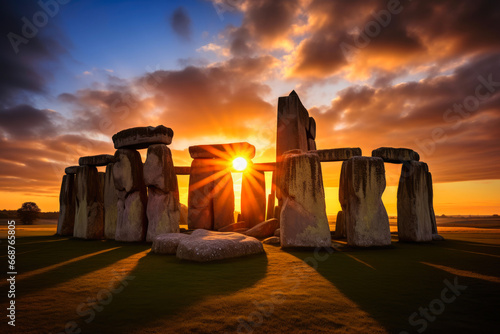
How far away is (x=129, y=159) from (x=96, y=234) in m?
3.45

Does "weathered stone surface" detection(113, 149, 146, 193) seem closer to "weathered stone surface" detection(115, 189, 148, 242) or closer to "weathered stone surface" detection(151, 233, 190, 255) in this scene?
"weathered stone surface" detection(115, 189, 148, 242)

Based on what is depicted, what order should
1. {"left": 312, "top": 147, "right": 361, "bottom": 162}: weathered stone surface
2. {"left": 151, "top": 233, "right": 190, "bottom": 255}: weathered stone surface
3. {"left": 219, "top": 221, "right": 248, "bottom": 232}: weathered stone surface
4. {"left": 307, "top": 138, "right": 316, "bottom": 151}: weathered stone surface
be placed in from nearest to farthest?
{"left": 151, "top": 233, "right": 190, "bottom": 255}: weathered stone surface, {"left": 312, "top": 147, "right": 361, "bottom": 162}: weathered stone surface, {"left": 219, "top": 221, "right": 248, "bottom": 232}: weathered stone surface, {"left": 307, "top": 138, "right": 316, "bottom": 151}: weathered stone surface

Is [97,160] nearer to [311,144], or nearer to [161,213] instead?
[161,213]

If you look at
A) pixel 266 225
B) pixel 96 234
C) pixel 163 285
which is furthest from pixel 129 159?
pixel 163 285

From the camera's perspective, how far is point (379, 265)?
491cm

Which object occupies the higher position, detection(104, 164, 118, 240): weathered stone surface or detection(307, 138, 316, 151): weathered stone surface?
detection(307, 138, 316, 151): weathered stone surface

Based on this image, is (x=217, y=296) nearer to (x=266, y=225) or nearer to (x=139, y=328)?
(x=139, y=328)

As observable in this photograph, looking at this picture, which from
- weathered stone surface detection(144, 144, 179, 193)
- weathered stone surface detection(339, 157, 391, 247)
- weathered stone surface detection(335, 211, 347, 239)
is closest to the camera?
weathered stone surface detection(339, 157, 391, 247)

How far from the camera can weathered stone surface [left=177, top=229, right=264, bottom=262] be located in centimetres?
526

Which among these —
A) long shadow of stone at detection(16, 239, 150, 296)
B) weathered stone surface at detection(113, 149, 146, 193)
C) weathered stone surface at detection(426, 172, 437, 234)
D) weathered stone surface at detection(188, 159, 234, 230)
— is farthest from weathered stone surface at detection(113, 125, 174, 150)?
weathered stone surface at detection(426, 172, 437, 234)

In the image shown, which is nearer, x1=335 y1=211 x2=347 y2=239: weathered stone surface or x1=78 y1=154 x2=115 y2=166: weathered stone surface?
x1=78 y1=154 x2=115 y2=166: weathered stone surface

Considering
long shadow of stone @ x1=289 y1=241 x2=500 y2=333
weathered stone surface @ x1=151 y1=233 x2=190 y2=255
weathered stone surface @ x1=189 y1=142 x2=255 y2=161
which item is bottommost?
long shadow of stone @ x1=289 y1=241 x2=500 y2=333

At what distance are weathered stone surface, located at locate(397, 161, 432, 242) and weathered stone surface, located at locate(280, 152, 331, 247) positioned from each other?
332cm

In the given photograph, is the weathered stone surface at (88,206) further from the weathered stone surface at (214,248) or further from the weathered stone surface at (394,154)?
the weathered stone surface at (394,154)
